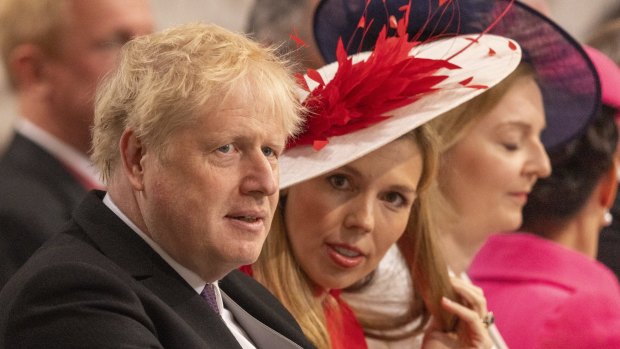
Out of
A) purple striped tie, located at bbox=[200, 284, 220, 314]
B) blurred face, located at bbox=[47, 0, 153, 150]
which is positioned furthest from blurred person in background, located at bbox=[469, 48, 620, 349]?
purple striped tie, located at bbox=[200, 284, 220, 314]

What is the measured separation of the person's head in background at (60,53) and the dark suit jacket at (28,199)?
0.50 ft

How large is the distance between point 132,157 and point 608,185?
226 centimetres

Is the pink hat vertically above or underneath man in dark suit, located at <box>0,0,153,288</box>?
underneath

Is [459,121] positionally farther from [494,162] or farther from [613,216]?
[613,216]

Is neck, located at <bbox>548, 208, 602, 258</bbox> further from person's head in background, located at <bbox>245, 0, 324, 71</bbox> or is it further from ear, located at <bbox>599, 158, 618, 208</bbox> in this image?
person's head in background, located at <bbox>245, 0, 324, 71</bbox>

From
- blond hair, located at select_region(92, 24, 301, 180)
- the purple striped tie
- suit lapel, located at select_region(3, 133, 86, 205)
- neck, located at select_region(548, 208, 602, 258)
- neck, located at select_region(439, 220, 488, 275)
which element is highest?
blond hair, located at select_region(92, 24, 301, 180)

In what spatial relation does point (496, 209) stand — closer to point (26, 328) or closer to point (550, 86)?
point (550, 86)

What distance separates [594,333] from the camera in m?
3.07

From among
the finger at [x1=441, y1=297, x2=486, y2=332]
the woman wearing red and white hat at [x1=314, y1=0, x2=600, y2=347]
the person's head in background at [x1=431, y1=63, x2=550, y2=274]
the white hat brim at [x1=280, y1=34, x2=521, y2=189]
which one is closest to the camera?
the white hat brim at [x1=280, y1=34, x2=521, y2=189]

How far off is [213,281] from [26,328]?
0.37 meters

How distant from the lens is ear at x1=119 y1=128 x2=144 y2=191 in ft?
6.09

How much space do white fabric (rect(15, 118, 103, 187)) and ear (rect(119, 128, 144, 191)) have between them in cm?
152

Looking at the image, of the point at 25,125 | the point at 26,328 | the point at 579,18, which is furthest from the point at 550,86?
the point at 579,18

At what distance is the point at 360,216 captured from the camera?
2400 mm
